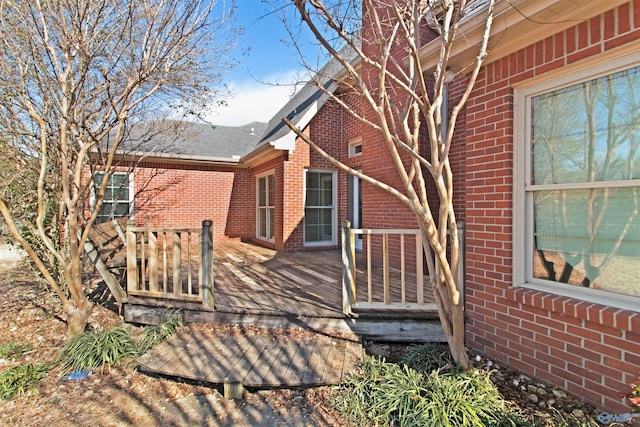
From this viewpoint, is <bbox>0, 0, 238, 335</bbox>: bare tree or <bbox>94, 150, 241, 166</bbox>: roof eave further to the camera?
<bbox>94, 150, 241, 166</bbox>: roof eave

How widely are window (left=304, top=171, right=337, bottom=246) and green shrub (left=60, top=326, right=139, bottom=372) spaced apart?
203 inches

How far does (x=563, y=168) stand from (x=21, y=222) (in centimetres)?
616

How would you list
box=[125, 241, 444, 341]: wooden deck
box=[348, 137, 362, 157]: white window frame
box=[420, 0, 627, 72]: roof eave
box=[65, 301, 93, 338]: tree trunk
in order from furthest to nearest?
box=[348, 137, 362, 157]: white window frame
box=[65, 301, 93, 338]: tree trunk
box=[125, 241, 444, 341]: wooden deck
box=[420, 0, 627, 72]: roof eave

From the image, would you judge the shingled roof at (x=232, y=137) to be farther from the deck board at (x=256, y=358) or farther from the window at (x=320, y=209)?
the deck board at (x=256, y=358)

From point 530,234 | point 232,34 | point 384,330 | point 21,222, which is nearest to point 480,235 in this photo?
point 530,234

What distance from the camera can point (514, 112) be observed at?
2955 mm

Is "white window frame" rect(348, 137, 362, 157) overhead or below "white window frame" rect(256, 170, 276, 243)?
overhead

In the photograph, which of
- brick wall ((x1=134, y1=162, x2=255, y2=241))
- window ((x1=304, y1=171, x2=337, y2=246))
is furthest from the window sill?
brick wall ((x1=134, y1=162, x2=255, y2=241))

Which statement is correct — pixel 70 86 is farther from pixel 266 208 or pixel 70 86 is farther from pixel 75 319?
pixel 266 208

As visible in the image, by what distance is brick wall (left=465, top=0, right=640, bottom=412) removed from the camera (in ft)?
7.32

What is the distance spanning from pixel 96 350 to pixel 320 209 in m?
5.84

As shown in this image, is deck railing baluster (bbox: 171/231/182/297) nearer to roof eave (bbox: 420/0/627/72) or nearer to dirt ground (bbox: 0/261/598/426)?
dirt ground (bbox: 0/261/598/426)

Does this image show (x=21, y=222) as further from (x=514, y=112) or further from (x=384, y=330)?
(x=514, y=112)

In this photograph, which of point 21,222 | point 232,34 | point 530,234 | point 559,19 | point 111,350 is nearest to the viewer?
point 559,19
